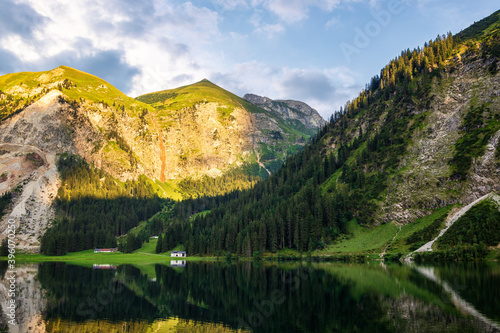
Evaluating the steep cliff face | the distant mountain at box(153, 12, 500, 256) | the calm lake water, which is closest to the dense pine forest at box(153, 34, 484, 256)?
the distant mountain at box(153, 12, 500, 256)

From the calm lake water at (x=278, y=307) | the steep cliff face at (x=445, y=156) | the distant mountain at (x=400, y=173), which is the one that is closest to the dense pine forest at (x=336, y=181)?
the distant mountain at (x=400, y=173)

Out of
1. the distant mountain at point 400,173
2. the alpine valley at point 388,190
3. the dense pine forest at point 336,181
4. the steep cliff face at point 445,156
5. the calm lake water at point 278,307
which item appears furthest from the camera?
the dense pine forest at point 336,181

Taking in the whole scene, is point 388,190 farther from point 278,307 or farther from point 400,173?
point 278,307

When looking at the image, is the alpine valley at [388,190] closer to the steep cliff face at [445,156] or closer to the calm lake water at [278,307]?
the steep cliff face at [445,156]

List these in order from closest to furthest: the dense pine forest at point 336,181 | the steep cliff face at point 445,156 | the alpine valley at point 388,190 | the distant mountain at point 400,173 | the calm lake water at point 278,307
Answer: the calm lake water at point 278,307 < the alpine valley at point 388,190 < the steep cliff face at point 445,156 < the distant mountain at point 400,173 < the dense pine forest at point 336,181

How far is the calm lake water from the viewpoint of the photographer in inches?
1128

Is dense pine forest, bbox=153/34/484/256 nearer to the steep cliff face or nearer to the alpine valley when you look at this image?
the alpine valley

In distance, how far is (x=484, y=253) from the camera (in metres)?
77.5

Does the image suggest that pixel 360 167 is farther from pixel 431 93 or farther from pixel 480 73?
pixel 480 73

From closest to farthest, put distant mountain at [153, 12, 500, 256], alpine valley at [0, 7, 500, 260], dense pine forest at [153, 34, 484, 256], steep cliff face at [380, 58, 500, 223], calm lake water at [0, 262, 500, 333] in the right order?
calm lake water at [0, 262, 500, 333], alpine valley at [0, 7, 500, 260], steep cliff face at [380, 58, 500, 223], distant mountain at [153, 12, 500, 256], dense pine forest at [153, 34, 484, 256]

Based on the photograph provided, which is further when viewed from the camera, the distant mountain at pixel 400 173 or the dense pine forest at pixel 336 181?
the dense pine forest at pixel 336 181

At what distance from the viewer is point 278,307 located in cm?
3709

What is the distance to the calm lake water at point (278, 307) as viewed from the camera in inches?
1128

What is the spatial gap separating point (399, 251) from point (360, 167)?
55088 millimetres
